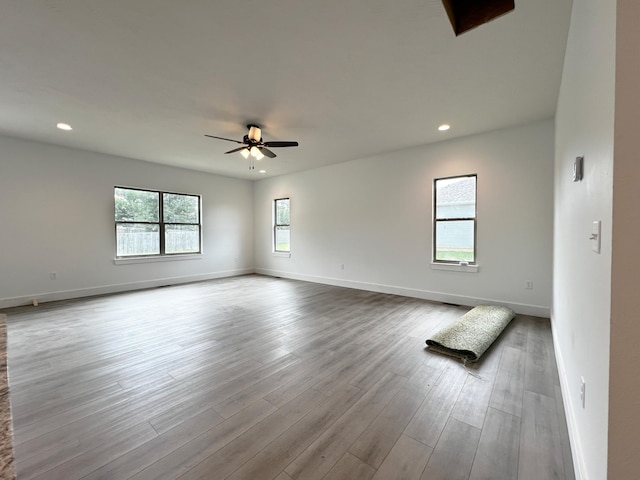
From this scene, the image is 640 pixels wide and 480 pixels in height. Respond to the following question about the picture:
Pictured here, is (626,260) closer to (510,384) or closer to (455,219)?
(510,384)

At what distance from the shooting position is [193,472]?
1.41 meters

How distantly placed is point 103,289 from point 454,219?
682 centimetres

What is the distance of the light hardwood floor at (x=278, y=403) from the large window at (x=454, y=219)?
54.7 inches

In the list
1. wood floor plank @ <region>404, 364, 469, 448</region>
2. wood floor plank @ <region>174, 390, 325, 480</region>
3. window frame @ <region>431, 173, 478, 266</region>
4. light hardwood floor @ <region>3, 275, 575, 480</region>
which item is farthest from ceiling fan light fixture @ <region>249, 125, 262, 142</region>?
wood floor plank @ <region>404, 364, 469, 448</region>

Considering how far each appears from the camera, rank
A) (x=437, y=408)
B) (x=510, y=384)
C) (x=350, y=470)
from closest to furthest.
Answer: (x=350, y=470) < (x=437, y=408) < (x=510, y=384)

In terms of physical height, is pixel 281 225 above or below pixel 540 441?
above

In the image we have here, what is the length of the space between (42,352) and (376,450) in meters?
3.42

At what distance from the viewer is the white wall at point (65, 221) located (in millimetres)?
4512

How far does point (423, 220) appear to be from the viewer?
4.89 meters

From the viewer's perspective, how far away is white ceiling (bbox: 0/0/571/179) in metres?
1.93

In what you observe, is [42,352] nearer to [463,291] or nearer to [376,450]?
[376,450]

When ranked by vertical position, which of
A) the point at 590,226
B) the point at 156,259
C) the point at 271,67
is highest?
the point at 271,67

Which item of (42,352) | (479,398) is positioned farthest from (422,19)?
(42,352)

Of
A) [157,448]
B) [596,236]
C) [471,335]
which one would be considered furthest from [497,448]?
[157,448]
